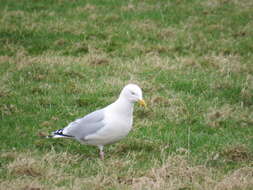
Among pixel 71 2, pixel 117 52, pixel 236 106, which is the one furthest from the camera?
pixel 71 2

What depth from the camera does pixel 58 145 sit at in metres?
7.05

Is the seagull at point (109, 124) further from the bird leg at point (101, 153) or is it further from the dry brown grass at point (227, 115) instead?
the dry brown grass at point (227, 115)

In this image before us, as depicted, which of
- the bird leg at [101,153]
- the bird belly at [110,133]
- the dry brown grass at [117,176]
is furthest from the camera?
the bird leg at [101,153]

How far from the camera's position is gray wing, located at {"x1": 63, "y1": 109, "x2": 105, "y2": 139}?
6.50m

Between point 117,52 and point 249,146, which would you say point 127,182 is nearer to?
point 249,146

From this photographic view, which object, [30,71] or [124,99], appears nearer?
[124,99]

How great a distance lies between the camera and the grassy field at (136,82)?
19.2 ft

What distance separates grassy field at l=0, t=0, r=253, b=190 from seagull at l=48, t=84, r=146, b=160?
230 mm

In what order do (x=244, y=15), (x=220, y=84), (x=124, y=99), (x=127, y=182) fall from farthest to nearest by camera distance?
(x=244, y=15) → (x=220, y=84) → (x=124, y=99) → (x=127, y=182)

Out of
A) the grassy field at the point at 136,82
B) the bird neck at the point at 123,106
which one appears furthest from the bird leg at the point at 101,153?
the bird neck at the point at 123,106

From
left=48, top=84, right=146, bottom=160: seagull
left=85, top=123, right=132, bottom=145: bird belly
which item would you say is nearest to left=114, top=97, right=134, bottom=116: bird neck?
left=48, top=84, right=146, bottom=160: seagull

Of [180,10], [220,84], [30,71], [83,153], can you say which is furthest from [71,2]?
[83,153]

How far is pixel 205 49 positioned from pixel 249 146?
16.1ft

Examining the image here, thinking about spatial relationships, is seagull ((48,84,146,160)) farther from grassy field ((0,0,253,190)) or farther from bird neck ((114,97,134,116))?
grassy field ((0,0,253,190))
